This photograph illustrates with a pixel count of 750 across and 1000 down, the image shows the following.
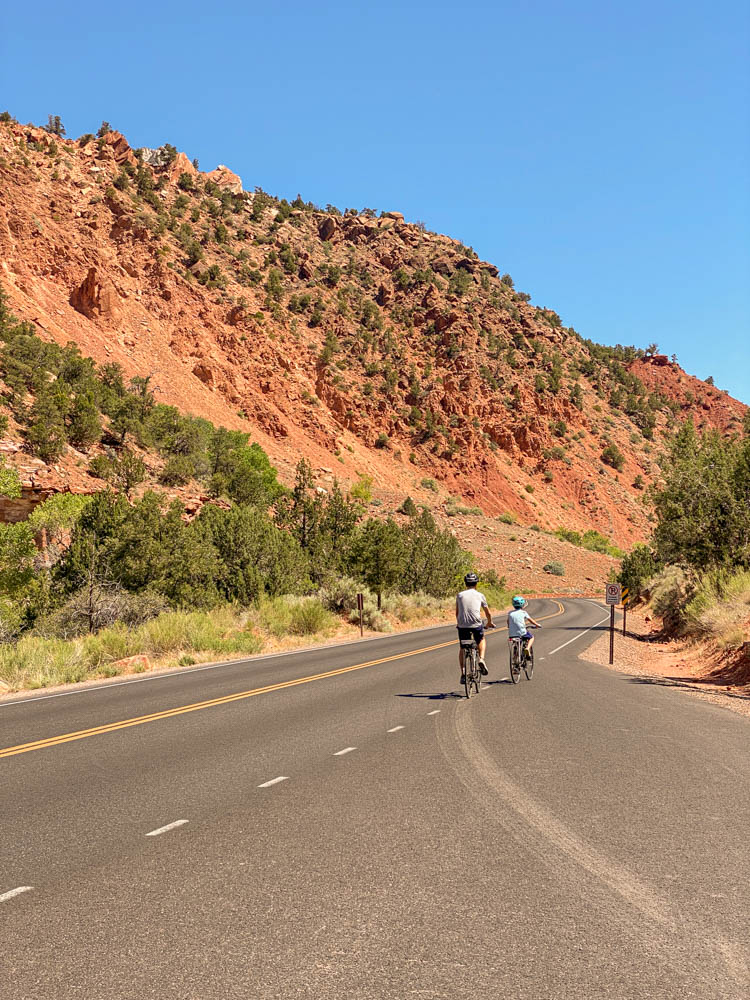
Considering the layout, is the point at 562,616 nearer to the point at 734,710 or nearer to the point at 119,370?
the point at 734,710

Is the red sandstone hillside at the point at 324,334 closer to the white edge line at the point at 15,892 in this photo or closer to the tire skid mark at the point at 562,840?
the tire skid mark at the point at 562,840

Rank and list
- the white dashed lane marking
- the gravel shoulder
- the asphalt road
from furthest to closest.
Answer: the gravel shoulder < the white dashed lane marking < the asphalt road

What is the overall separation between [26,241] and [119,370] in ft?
48.5

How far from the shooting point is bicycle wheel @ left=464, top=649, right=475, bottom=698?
1187cm

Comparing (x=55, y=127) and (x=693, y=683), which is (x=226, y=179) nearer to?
(x=55, y=127)

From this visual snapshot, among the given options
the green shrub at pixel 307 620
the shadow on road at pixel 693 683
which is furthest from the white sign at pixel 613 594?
the green shrub at pixel 307 620

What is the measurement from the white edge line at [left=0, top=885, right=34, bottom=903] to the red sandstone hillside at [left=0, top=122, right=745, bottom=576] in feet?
109

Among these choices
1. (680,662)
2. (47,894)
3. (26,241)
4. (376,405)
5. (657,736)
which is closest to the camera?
(47,894)

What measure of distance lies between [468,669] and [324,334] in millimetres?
70967

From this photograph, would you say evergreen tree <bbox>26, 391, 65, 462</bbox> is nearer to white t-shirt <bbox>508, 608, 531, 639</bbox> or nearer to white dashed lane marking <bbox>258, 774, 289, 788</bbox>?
white t-shirt <bbox>508, 608, 531, 639</bbox>

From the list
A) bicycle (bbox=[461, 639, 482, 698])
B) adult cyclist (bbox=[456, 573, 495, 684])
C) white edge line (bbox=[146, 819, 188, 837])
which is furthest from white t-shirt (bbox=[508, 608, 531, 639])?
white edge line (bbox=[146, 819, 188, 837])

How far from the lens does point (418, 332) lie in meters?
88.2

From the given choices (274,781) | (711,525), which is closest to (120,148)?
(711,525)

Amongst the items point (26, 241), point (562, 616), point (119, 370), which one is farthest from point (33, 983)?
point (26, 241)
